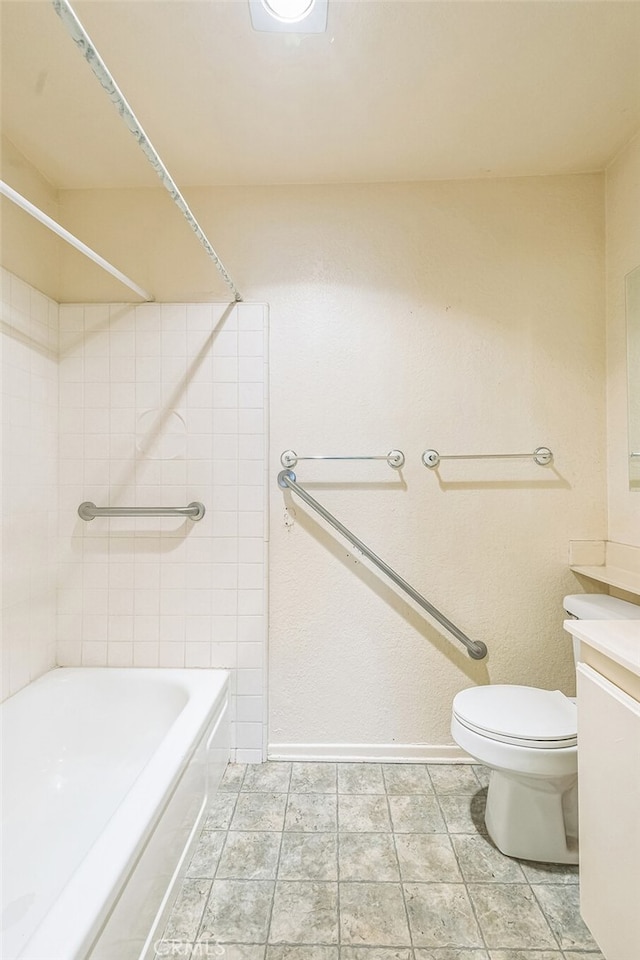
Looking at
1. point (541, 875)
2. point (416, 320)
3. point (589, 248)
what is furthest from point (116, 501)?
point (589, 248)

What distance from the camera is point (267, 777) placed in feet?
5.60

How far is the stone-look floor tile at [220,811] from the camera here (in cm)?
146

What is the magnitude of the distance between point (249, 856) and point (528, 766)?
87 centimetres

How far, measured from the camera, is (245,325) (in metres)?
1.82

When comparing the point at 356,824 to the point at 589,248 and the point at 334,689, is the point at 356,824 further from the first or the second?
the point at 589,248

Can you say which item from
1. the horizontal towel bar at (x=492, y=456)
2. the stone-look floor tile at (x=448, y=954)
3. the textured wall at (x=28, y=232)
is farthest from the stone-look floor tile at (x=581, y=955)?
the textured wall at (x=28, y=232)

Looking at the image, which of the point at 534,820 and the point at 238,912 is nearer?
the point at 238,912

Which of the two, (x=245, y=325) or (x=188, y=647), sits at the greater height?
(x=245, y=325)

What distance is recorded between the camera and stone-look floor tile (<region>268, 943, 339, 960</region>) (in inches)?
41.2

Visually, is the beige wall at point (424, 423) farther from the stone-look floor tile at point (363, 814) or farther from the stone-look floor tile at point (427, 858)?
the stone-look floor tile at point (427, 858)

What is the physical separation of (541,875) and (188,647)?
1.37 m

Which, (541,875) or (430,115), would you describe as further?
(430,115)

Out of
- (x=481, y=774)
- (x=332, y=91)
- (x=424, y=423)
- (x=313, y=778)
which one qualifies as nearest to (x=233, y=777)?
(x=313, y=778)

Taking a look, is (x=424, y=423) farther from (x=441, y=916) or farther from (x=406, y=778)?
(x=441, y=916)
